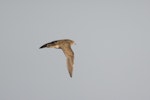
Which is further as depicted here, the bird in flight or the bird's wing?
the bird's wing

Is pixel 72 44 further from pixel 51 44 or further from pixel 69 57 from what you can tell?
pixel 51 44

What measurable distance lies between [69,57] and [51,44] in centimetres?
477

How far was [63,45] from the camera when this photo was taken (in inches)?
1206

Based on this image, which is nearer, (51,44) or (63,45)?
(51,44)

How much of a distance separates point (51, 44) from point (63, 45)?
295 centimetres

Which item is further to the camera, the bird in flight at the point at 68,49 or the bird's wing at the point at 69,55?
the bird's wing at the point at 69,55

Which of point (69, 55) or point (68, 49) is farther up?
point (68, 49)

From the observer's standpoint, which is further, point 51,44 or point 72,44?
point 72,44

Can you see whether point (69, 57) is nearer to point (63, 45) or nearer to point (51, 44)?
point (63, 45)

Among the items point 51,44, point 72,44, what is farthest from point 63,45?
point 51,44

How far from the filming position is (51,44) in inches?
1097

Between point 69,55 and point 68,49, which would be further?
point 69,55

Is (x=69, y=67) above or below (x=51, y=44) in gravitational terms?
below

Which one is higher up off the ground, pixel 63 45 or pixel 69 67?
pixel 63 45
